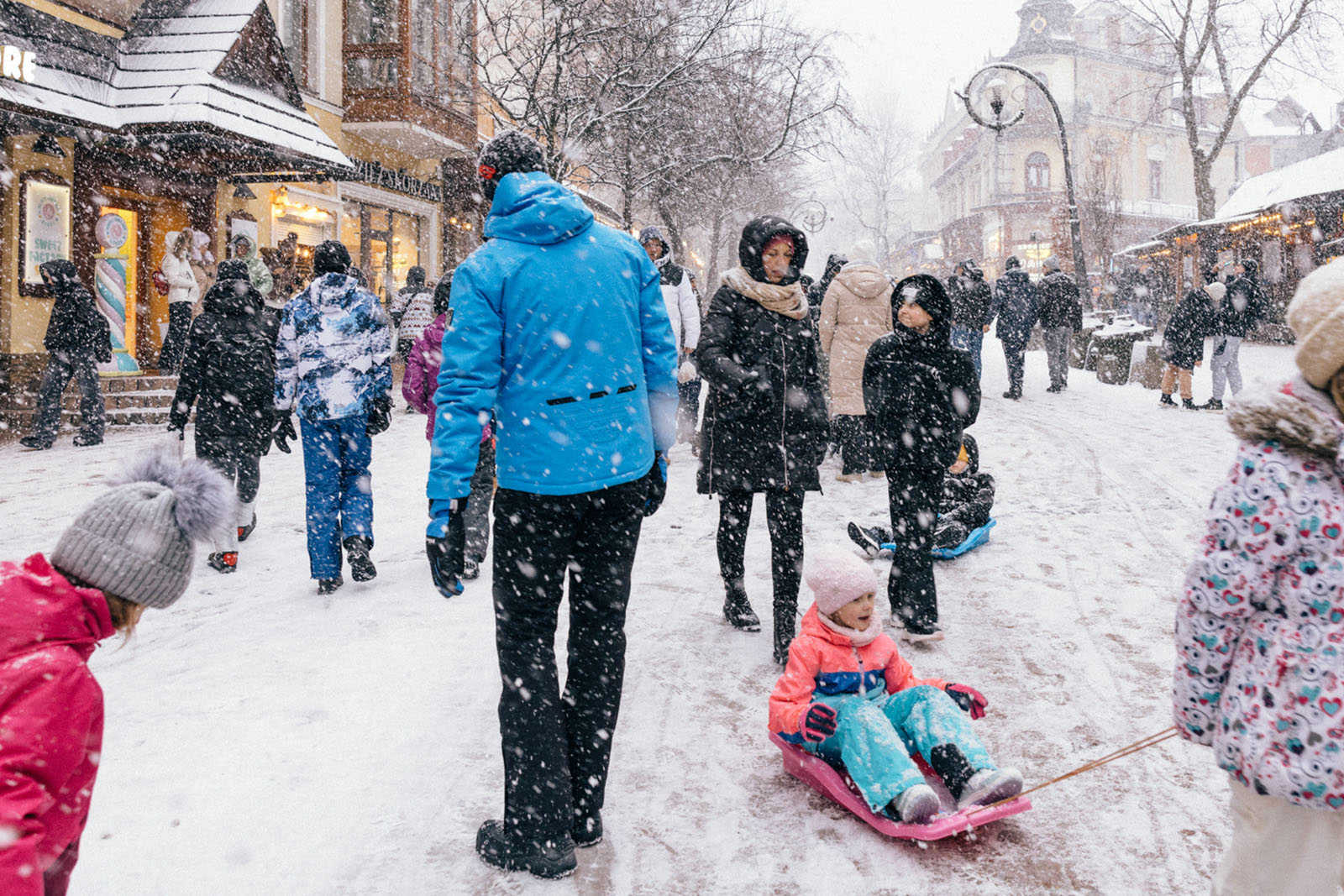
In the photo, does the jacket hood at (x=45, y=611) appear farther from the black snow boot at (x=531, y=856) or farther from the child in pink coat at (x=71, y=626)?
the black snow boot at (x=531, y=856)

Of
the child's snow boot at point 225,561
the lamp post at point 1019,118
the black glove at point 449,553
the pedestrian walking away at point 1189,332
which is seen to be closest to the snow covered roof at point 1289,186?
the lamp post at point 1019,118

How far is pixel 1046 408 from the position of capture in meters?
13.4

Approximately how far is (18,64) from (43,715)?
1240 centimetres

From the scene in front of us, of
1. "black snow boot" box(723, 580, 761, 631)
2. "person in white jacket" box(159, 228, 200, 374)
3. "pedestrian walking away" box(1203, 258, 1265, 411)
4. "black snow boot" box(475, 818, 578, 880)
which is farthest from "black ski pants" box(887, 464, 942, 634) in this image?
"person in white jacket" box(159, 228, 200, 374)

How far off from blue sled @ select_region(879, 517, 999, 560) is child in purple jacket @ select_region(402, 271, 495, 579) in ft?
8.22

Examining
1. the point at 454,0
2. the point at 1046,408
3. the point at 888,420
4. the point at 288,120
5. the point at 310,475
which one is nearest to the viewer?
the point at 888,420

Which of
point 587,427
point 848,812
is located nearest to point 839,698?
point 848,812

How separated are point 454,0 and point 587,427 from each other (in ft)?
66.5

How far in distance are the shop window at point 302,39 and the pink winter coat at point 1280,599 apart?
57.4 feet

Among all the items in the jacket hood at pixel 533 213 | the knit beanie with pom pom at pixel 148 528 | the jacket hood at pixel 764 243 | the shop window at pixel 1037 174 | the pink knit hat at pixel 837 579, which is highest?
the shop window at pixel 1037 174

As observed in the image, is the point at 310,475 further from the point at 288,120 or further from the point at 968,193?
the point at 968,193

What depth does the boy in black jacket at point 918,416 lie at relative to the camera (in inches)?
175

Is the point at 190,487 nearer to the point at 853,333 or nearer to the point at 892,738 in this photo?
the point at 892,738

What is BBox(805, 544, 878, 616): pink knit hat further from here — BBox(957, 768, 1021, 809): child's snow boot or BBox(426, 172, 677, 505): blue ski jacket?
BBox(426, 172, 677, 505): blue ski jacket
